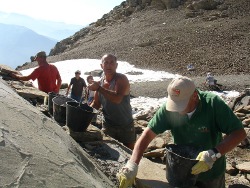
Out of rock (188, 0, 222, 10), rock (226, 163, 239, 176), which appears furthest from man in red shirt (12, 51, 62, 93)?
rock (188, 0, 222, 10)

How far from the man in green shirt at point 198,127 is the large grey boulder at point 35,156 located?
0.46 m

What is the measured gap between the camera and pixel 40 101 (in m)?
5.54

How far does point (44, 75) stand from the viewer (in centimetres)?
603

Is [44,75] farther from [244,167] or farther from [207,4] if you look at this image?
[207,4]

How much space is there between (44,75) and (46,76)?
36 millimetres

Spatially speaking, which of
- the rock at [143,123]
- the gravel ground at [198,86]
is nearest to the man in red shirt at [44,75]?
the rock at [143,123]

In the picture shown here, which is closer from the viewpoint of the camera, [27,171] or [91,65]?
[27,171]

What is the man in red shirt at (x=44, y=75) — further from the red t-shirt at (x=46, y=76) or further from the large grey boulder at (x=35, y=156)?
the large grey boulder at (x=35, y=156)

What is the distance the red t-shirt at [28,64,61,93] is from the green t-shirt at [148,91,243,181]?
3.37 m

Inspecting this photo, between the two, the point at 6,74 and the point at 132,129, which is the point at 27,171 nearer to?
the point at 132,129

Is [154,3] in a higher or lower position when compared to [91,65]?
higher

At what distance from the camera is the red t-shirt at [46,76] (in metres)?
5.96

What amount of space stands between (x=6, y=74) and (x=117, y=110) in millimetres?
3228

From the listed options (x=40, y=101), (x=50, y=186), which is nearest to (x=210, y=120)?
(x=50, y=186)
